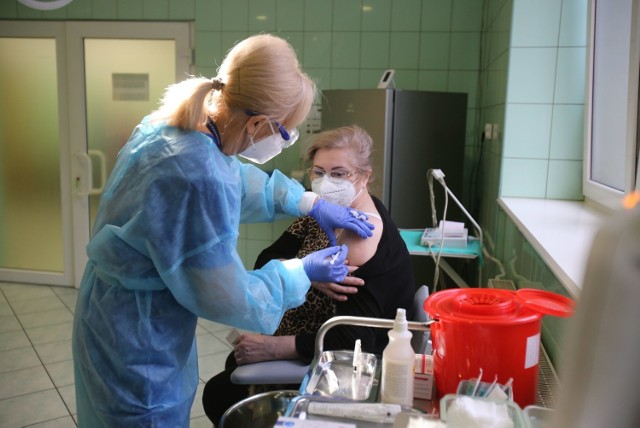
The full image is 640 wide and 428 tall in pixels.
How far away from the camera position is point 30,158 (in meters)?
4.35

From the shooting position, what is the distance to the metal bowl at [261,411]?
4.30ft

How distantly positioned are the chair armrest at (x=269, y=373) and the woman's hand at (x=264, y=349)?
0.09 metres

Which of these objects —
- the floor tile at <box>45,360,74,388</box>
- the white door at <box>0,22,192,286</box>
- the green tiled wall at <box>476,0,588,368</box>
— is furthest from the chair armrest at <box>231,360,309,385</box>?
the white door at <box>0,22,192,286</box>

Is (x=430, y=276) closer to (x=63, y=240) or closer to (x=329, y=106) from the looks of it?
(x=329, y=106)

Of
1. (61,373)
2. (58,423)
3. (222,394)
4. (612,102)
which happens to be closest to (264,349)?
(222,394)

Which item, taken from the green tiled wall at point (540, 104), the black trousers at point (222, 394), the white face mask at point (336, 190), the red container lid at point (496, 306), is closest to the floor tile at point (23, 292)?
the black trousers at point (222, 394)

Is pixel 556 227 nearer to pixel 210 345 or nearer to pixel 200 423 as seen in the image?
pixel 200 423

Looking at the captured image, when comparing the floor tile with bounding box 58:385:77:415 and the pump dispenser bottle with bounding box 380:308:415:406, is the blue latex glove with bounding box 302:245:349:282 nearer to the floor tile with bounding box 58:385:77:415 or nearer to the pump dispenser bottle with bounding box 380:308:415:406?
the pump dispenser bottle with bounding box 380:308:415:406

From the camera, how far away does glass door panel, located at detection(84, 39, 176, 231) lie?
13.4 ft

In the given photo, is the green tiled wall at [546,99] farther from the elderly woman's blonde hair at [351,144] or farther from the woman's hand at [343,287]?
the woman's hand at [343,287]

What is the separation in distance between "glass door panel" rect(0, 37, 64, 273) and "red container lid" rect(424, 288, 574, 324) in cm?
393

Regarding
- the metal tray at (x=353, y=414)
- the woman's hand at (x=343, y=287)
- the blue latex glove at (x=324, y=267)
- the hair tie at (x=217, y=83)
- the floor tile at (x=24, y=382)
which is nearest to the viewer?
the metal tray at (x=353, y=414)

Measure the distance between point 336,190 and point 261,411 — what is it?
762 millimetres

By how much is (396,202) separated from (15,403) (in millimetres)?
2129
